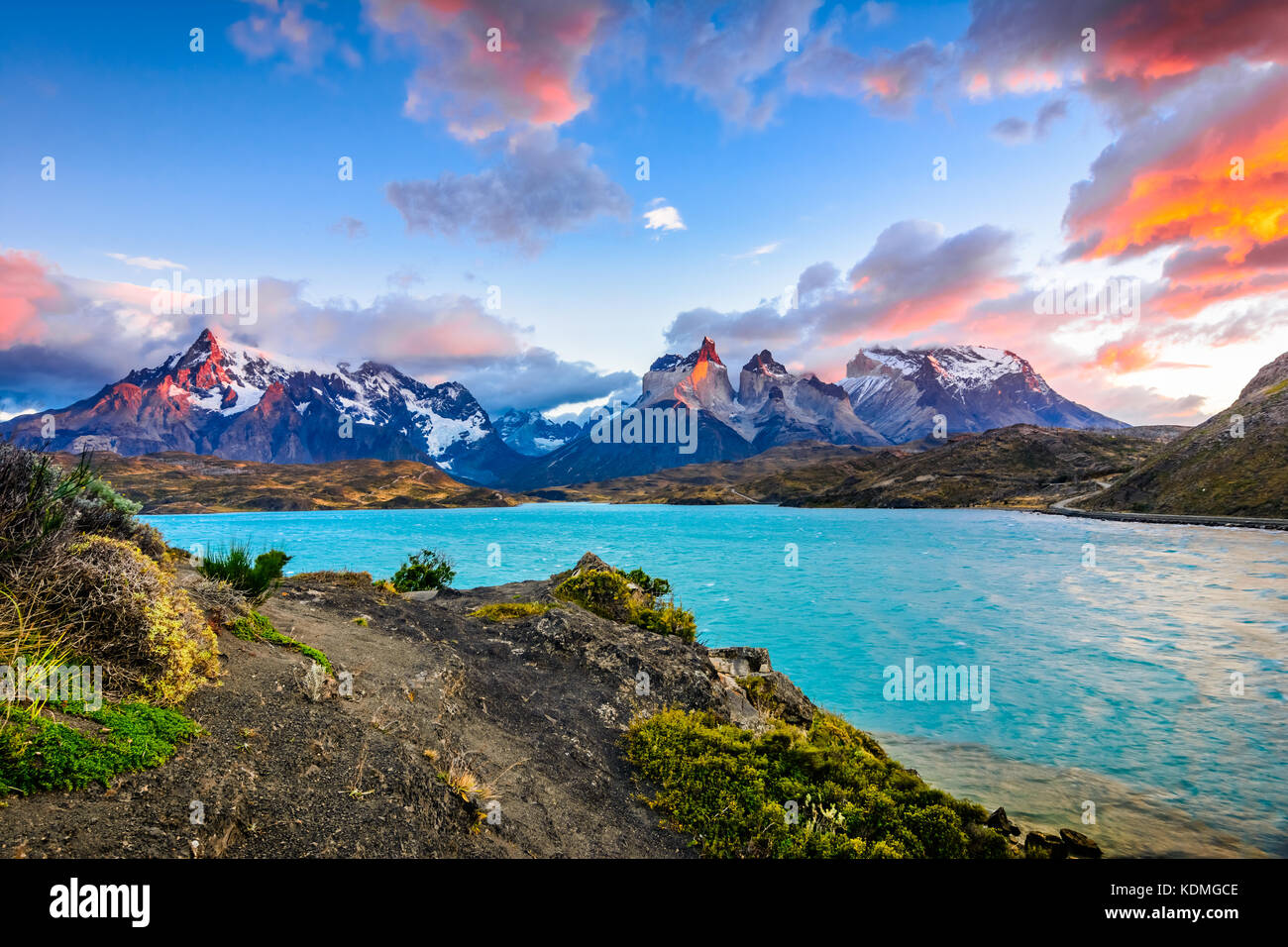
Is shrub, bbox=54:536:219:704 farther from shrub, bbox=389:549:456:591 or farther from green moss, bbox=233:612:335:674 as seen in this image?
shrub, bbox=389:549:456:591

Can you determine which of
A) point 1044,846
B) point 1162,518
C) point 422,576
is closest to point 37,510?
point 1044,846

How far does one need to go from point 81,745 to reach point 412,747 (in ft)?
12.3

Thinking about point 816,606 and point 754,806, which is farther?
point 816,606

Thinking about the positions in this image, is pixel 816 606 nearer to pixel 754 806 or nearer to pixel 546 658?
pixel 546 658

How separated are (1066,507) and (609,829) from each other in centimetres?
17059

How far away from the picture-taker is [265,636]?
1070 centimetres

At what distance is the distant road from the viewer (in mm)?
84594

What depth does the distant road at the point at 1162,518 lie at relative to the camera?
84.6m

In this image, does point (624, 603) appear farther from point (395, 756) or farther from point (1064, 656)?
point (1064, 656)

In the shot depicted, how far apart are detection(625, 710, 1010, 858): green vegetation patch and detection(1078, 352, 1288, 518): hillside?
11962cm
